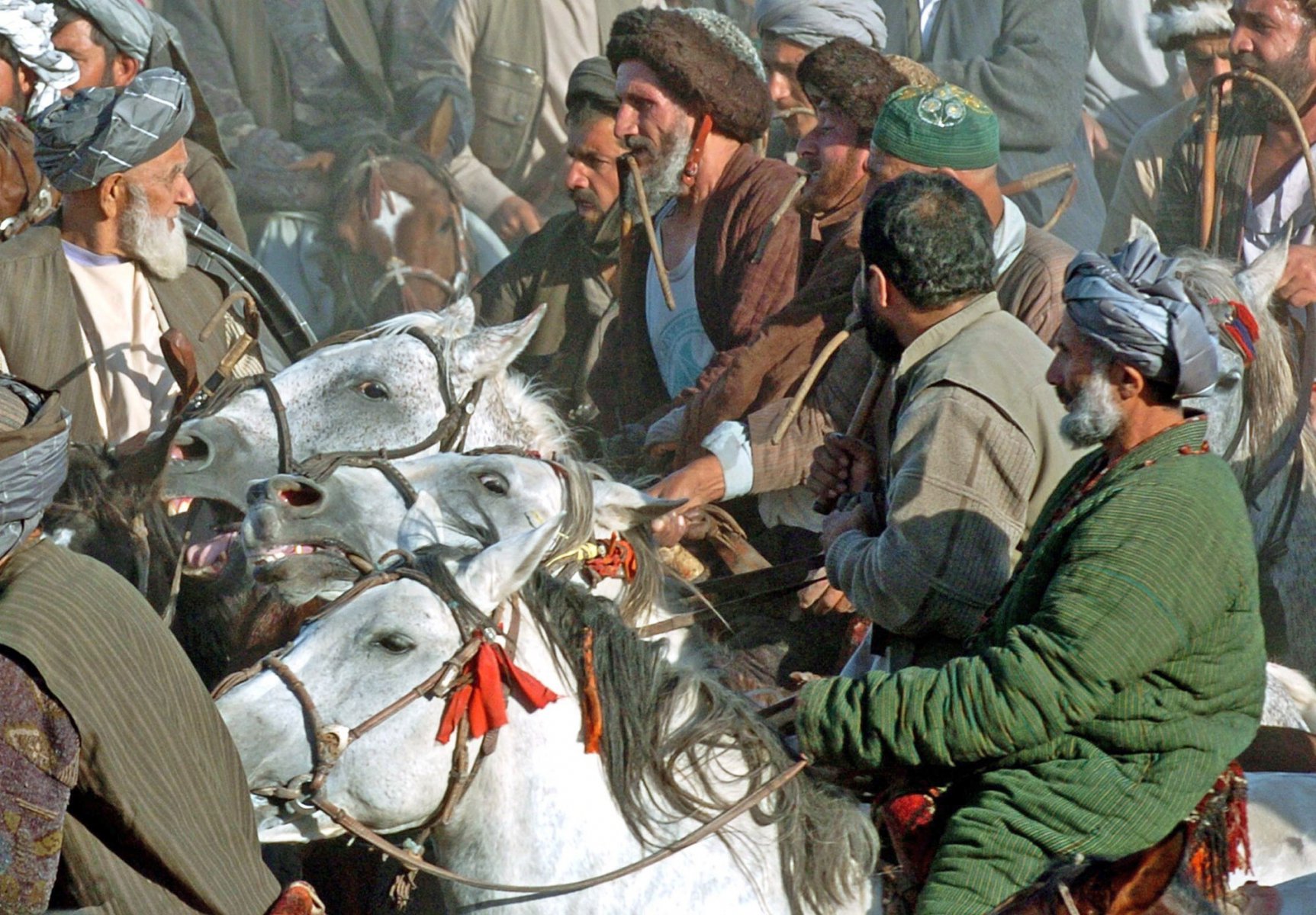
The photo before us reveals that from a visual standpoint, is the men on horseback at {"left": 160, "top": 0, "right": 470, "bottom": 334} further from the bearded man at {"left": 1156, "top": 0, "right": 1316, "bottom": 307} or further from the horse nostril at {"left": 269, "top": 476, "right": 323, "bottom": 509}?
the horse nostril at {"left": 269, "top": 476, "right": 323, "bottom": 509}

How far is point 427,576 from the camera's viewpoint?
3.22 meters

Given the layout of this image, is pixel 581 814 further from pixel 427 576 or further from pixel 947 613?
pixel 947 613

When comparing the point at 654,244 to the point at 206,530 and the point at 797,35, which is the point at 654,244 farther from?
the point at 206,530

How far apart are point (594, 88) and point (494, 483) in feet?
10.2

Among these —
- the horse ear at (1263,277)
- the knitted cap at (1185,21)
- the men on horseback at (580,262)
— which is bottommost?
the men on horseback at (580,262)

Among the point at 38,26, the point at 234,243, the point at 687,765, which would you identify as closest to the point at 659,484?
the point at 687,765

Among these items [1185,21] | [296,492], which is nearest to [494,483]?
[296,492]

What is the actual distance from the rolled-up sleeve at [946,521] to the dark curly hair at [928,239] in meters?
0.22

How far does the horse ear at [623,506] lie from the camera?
4328mm

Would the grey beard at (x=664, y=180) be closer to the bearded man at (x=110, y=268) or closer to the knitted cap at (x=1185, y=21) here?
the bearded man at (x=110, y=268)

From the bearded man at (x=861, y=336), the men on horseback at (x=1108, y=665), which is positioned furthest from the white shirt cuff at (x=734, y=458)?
the men on horseback at (x=1108, y=665)

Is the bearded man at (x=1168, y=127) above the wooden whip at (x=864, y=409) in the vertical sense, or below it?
below

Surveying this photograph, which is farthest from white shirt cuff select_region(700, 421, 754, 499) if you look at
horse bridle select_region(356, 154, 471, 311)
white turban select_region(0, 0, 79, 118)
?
horse bridle select_region(356, 154, 471, 311)

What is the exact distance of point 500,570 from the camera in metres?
3.19
